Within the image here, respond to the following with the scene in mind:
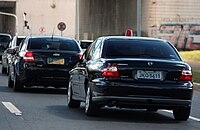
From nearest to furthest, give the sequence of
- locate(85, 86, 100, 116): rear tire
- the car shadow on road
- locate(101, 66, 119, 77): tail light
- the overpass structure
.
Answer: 1. locate(101, 66, 119, 77): tail light
2. locate(85, 86, 100, 116): rear tire
3. the car shadow on road
4. the overpass structure

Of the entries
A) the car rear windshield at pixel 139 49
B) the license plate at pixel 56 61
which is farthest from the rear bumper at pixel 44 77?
the car rear windshield at pixel 139 49

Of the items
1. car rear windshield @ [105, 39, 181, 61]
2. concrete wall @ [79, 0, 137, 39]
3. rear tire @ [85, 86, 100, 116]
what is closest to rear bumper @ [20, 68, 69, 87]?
car rear windshield @ [105, 39, 181, 61]

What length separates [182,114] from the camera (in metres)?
12.5

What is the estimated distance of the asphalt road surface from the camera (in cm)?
1109

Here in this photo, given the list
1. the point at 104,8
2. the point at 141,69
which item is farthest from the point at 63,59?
the point at 104,8

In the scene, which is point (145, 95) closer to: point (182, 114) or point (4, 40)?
point (182, 114)

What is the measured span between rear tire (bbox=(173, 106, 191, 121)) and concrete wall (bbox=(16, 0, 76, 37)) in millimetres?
70353

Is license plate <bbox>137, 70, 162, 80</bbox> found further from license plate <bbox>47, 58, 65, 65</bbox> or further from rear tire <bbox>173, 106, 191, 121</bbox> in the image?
license plate <bbox>47, 58, 65, 65</bbox>

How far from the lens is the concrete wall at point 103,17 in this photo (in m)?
69.1

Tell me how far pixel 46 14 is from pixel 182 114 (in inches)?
2908

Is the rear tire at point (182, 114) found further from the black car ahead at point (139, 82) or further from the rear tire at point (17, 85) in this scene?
the rear tire at point (17, 85)

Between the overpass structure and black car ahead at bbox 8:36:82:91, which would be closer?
black car ahead at bbox 8:36:82:91

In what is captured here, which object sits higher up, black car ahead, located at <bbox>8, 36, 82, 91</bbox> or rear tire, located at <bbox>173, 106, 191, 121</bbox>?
black car ahead, located at <bbox>8, 36, 82, 91</bbox>

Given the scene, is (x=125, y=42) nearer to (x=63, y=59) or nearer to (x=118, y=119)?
(x=118, y=119)
